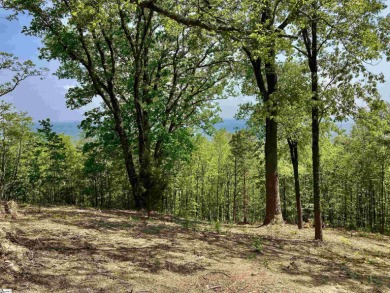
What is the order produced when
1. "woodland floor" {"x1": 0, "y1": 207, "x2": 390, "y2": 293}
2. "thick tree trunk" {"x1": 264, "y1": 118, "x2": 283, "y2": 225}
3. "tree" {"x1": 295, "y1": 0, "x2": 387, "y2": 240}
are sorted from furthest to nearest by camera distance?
"thick tree trunk" {"x1": 264, "y1": 118, "x2": 283, "y2": 225}
"tree" {"x1": 295, "y1": 0, "x2": 387, "y2": 240}
"woodland floor" {"x1": 0, "y1": 207, "x2": 390, "y2": 293}

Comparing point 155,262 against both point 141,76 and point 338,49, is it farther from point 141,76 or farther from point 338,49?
point 141,76

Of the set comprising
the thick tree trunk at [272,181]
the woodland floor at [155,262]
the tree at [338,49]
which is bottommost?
the woodland floor at [155,262]

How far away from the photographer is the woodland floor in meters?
5.11

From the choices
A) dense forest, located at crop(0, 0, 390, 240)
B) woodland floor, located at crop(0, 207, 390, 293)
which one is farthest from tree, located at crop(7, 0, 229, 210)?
woodland floor, located at crop(0, 207, 390, 293)

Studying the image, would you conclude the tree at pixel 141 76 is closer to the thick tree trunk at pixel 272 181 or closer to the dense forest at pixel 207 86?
the dense forest at pixel 207 86

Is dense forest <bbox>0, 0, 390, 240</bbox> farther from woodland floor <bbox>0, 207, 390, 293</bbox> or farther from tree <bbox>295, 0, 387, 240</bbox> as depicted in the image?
woodland floor <bbox>0, 207, 390, 293</bbox>

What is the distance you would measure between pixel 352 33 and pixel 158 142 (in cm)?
1400

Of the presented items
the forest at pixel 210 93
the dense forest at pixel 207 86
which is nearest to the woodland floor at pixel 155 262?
the forest at pixel 210 93

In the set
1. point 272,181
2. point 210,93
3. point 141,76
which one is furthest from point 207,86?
point 272,181

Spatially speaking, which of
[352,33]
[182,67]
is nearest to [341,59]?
[352,33]

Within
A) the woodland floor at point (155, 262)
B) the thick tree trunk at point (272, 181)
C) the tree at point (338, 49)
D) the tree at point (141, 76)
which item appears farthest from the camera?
the tree at point (141, 76)

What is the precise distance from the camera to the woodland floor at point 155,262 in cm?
511

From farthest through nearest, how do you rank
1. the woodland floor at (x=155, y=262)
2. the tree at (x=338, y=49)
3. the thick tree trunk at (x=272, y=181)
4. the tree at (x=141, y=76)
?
the tree at (x=141, y=76) → the thick tree trunk at (x=272, y=181) → the tree at (x=338, y=49) → the woodland floor at (x=155, y=262)

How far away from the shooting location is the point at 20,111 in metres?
28.5
